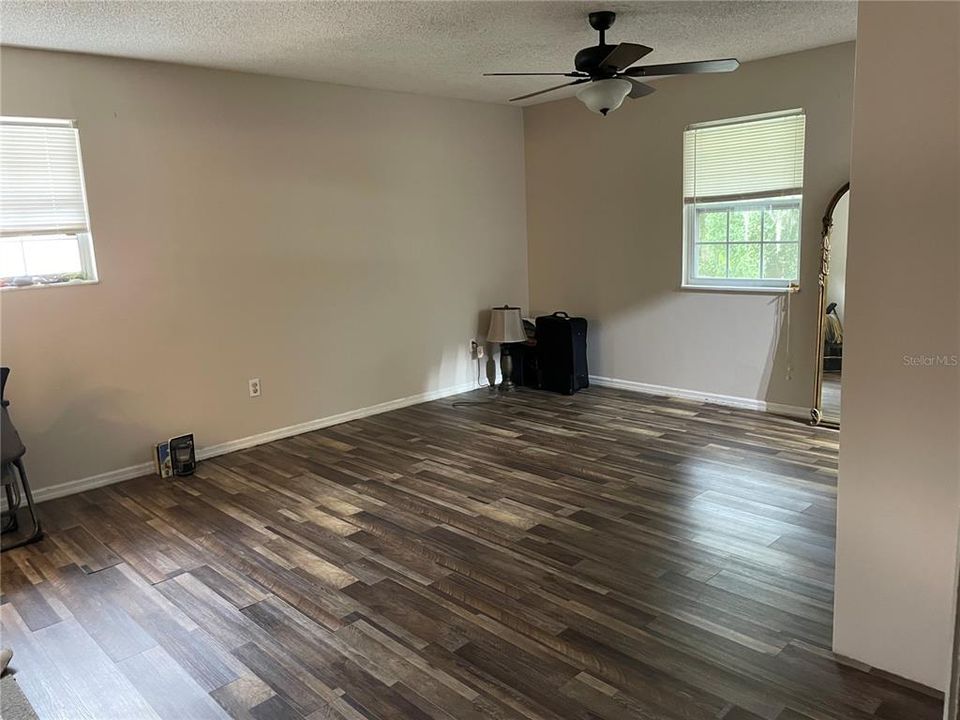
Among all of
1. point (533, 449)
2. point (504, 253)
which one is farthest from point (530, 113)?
point (533, 449)

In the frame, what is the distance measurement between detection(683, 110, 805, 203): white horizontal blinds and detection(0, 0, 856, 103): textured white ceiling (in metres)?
0.51

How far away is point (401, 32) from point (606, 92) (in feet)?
3.79

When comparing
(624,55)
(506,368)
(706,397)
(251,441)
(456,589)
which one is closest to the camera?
(456,589)

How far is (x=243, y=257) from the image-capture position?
15.2 ft

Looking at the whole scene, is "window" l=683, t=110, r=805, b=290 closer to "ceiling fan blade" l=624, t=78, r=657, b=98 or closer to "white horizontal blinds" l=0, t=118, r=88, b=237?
"ceiling fan blade" l=624, t=78, r=657, b=98

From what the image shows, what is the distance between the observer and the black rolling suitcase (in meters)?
5.80

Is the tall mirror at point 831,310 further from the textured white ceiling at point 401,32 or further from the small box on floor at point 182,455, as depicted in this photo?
the small box on floor at point 182,455

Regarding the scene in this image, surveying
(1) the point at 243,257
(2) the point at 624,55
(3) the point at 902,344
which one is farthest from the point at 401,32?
(3) the point at 902,344

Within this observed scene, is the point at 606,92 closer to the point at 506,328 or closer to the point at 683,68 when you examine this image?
the point at 683,68

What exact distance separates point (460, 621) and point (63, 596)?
5.53ft

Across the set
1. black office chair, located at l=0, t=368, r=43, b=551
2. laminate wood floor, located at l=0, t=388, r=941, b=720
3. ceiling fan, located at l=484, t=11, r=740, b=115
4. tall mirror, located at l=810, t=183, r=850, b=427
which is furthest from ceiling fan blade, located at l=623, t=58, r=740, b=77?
black office chair, located at l=0, t=368, r=43, b=551

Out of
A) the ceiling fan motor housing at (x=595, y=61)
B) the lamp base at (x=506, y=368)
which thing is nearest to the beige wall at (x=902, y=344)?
the ceiling fan motor housing at (x=595, y=61)

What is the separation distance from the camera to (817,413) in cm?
481

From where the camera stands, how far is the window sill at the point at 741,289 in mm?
4965
